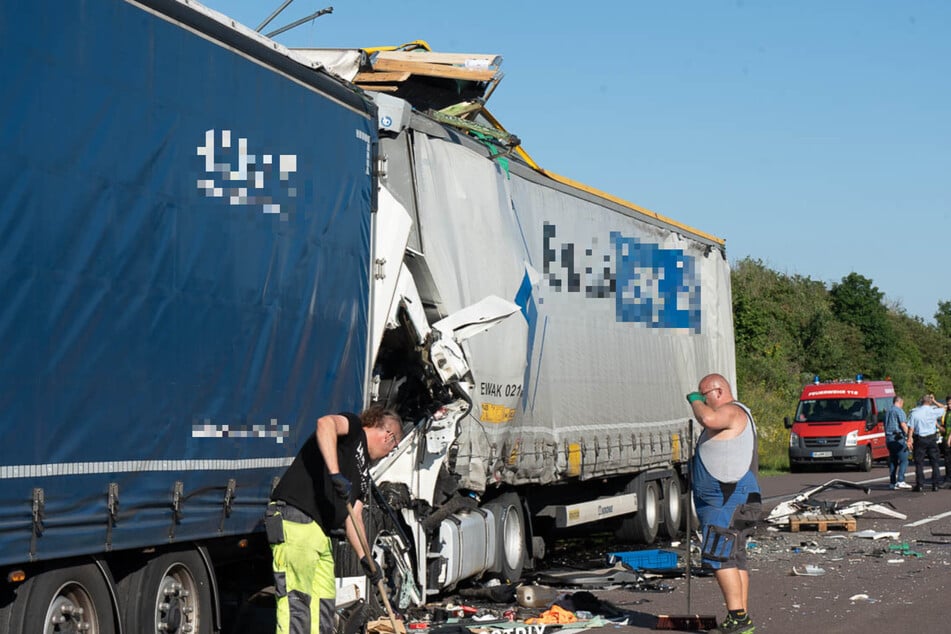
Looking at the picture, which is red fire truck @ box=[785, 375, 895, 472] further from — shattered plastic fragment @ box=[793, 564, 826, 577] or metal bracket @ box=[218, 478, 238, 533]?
metal bracket @ box=[218, 478, 238, 533]

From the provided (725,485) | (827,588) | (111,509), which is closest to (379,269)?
(725,485)

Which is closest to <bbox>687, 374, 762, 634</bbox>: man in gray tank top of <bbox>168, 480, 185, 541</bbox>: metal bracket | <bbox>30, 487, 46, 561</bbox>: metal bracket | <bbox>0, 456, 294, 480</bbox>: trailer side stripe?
<bbox>0, 456, 294, 480</bbox>: trailer side stripe

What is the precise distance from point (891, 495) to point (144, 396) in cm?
2199

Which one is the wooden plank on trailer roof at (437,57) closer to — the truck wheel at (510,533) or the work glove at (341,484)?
the truck wheel at (510,533)

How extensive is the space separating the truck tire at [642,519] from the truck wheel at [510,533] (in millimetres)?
4271

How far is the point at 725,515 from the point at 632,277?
7.47 meters

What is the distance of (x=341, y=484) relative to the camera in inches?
305

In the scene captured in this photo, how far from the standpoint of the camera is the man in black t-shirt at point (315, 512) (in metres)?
7.90

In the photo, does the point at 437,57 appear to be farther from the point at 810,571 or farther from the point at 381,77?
the point at 810,571

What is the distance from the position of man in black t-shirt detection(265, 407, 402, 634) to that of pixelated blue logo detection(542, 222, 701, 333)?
270 inches

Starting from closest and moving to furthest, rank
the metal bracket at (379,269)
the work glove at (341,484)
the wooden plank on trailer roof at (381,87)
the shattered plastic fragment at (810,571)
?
the work glove at (341,484) → the metal bracket at (379,269) → the wooden plank on trailer roof at (381,87) → the shattered plastic fragment at (810,571)

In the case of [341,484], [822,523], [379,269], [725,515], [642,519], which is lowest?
[822,523]

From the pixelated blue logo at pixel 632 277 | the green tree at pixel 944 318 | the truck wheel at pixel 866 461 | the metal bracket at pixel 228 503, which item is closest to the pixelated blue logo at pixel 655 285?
the pixelated blue logo at pixel 632 277

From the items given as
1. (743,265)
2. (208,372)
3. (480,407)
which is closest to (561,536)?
(480,407)
